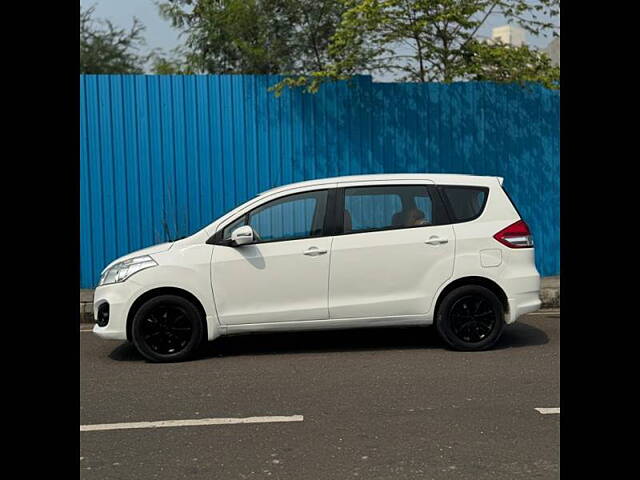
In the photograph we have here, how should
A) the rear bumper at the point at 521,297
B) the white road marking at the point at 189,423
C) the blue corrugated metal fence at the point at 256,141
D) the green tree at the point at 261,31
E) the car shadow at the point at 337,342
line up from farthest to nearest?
the green tree at the point at 261,31, the blue corrugated metal fence at the point at 256,141, the car shadow at the point at 337,342, the rear bumper at the point at 521,297, the white road marking at the point at 189,423

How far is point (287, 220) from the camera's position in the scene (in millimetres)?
6875

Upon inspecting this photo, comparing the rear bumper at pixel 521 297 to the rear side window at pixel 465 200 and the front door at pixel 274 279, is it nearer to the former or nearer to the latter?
the rear side window at pixel 465 200

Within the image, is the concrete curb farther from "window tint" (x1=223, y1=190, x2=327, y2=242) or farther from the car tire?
"window tint" (x1=223, y1=190, x2=327, y2=242)

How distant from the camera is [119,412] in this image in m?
5.16

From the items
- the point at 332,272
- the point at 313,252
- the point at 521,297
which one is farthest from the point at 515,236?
the point at 313,252

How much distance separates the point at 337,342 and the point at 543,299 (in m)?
3.25

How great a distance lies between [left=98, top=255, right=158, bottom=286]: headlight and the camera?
261 inches

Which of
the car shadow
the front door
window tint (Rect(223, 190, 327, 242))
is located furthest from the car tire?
window tint (Rect(223, 190, 327, 242))

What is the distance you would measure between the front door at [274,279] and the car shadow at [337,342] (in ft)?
1.86

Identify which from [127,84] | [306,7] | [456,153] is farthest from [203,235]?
[306,7]

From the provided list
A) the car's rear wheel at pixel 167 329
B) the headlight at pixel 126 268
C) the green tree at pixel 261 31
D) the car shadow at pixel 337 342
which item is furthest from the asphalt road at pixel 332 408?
the green tree at pixel 261 31

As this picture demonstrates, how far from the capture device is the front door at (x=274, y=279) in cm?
663
